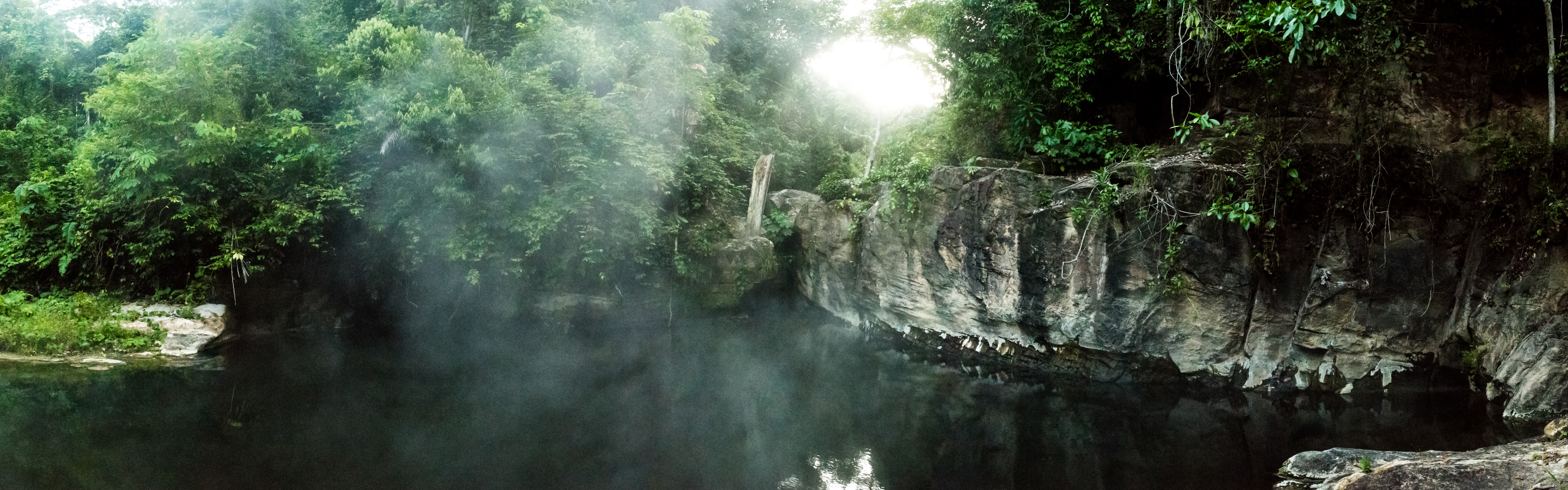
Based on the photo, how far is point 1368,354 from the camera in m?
8.34

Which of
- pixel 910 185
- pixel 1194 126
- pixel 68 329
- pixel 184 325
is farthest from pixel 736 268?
pixel 68 329

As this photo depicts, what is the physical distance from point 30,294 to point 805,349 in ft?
40.7

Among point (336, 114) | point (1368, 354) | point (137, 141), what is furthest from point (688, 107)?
point (1368, 354)

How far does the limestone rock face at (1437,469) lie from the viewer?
491 cm

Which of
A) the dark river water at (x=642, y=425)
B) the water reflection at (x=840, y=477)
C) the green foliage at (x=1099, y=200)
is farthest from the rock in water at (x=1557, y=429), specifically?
the water reflection at (x=840, y=477)

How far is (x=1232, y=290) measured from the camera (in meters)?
8.59

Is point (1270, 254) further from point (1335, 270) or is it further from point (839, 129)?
point (839, 129)

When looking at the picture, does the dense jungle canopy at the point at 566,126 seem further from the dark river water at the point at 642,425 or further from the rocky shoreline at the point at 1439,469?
the rocky shoreline at the point at 1439,469

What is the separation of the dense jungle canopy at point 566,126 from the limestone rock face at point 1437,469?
2.60 m

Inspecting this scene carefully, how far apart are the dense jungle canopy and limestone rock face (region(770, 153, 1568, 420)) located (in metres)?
0.46

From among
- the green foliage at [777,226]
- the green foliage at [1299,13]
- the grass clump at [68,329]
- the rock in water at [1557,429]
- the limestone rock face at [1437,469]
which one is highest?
the green foliage at [1299,13]

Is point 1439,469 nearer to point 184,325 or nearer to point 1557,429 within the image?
point 1557,429

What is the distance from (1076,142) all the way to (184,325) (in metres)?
13.2

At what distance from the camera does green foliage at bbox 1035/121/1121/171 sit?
946cm
